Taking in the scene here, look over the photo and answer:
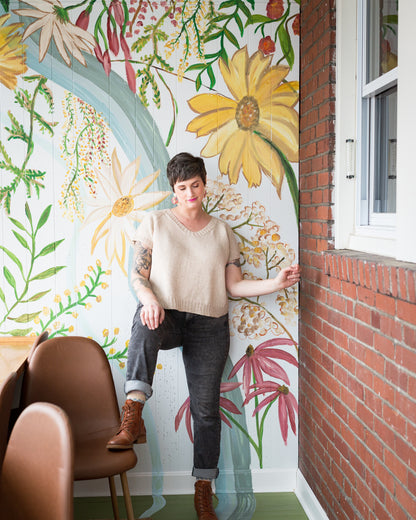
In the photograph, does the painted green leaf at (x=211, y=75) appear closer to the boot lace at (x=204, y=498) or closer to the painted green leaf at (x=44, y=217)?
the painted green leaf at (x=44, y=217)

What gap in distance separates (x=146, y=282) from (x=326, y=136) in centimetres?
117

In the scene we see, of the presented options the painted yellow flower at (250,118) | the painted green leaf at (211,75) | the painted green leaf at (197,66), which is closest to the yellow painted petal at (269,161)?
the painted yellow flower at (250,118)

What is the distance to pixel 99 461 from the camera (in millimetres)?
2611

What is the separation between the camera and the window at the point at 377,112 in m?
2.38

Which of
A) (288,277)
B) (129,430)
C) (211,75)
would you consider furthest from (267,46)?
(129,430)

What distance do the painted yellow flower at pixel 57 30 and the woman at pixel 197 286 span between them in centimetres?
87

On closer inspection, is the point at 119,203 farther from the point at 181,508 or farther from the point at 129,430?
the point at 181,508

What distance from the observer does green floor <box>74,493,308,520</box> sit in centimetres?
317

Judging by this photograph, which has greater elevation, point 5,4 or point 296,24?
point 5,4

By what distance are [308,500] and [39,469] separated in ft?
6.44

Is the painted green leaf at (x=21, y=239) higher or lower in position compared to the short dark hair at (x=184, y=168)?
lower

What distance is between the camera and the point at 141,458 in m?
3.44

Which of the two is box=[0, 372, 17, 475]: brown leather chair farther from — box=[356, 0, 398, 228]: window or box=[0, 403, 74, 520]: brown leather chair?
box=[356, 0, 398, 228]: window

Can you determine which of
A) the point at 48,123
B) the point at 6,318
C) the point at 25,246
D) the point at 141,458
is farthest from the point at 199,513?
the point at 48,123
